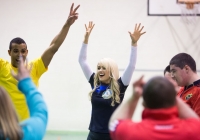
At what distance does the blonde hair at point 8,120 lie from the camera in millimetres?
1455

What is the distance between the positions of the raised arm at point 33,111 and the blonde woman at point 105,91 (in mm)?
1537

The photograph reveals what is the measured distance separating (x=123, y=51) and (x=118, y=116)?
4288 millimetres

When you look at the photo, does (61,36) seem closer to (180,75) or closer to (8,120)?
(180,75)

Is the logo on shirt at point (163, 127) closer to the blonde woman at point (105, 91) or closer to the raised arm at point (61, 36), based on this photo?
the blonde woman at point (105, 91)

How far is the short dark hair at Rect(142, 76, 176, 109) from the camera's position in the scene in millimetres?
1573

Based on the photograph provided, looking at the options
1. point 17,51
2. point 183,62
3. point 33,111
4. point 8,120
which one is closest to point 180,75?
point 183,62

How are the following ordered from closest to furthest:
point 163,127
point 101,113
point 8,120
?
point 8,120
point 163,127
point 101,113

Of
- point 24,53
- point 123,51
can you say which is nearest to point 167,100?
point 24,53

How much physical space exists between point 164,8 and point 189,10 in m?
0.43

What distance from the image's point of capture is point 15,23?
6.07 meters

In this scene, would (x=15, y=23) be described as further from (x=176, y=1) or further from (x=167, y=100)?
(x=167, y=100)

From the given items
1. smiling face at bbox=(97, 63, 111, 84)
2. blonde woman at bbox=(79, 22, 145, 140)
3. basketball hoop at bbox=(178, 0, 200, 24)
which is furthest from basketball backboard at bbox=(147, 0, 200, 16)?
smiling face at bbox=(97, 63, 111, 84)

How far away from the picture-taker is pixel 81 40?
5.98 meters

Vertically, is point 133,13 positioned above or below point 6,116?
above
